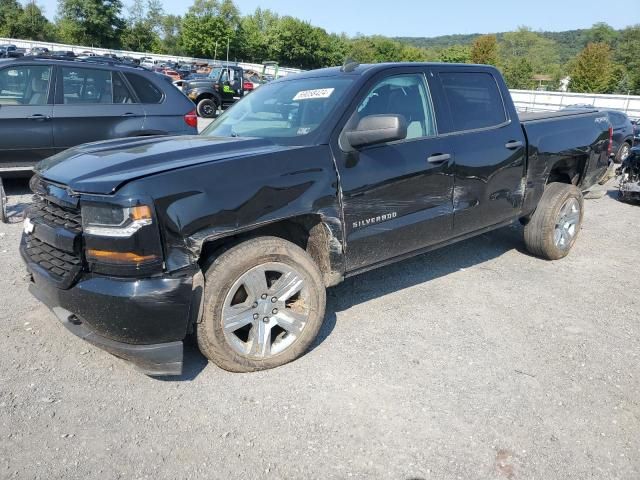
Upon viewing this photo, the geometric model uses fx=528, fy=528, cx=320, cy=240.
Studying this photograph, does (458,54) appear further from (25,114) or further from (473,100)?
(473,100)

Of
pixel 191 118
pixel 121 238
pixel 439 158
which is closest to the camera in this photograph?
pixel 121 238

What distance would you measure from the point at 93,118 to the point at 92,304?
17.0 feet

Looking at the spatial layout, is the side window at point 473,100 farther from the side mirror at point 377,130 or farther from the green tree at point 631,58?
the green tree at point 631,58

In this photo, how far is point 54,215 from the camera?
304cm

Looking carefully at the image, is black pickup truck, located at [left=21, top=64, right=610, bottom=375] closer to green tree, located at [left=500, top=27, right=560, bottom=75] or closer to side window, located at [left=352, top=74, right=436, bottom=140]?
side window, located at [left=352, top=74, right=436, bottom=140]

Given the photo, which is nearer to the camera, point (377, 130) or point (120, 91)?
point (377, 130)

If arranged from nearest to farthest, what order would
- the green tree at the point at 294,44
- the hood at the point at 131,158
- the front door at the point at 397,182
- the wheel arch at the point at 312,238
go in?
the hood at the point at 131,158
the wheel arch at the point at 312,238
the front door at the point at 397,182
the green tree at the point at 294,44

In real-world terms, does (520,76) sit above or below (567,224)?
above

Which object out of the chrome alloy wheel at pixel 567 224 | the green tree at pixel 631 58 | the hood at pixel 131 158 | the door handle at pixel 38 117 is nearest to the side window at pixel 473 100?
the chrome alloy wheel at pixel 567 224

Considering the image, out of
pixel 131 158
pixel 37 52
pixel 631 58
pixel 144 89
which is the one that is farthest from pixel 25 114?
pixel 631 58

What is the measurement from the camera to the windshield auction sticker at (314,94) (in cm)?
378

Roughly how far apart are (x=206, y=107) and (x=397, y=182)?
1842 cm

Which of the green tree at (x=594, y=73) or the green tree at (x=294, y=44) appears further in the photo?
the green tree at (x=294, y=44)

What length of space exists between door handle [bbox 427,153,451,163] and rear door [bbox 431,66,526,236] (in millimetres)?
119
